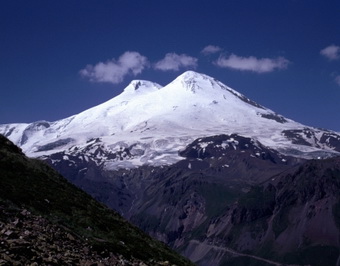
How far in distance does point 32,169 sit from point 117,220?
1343 cm

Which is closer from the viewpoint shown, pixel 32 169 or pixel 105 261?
pixel 105 261

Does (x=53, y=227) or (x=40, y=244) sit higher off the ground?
(x=53, y=227)

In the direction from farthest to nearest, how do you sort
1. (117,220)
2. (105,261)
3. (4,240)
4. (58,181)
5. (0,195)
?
(58,181) → (117,220) → (0,195) → (105,261) → (4,240)

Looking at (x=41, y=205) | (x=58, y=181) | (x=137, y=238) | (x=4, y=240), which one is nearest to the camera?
(x=4, y=240)

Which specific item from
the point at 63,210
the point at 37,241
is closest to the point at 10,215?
the point at 37,241

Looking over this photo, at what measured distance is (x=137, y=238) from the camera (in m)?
58.2

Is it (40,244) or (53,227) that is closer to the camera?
(40,244)

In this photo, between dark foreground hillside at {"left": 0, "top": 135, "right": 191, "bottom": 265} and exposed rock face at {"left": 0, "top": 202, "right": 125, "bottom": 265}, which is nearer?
exposed rock face at {"left": 0, "top": 202, "right": 125, "bottom": 265}

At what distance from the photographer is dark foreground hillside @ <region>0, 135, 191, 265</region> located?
30.3 metres

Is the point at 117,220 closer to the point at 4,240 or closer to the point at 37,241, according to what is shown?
the point at 37,241

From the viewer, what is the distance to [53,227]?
41.0 metres

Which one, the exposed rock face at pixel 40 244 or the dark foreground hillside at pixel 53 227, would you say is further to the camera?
the dark foreground hillside at pixel 53 227

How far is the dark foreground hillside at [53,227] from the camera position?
30269mm

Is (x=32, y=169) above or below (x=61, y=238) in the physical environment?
above
